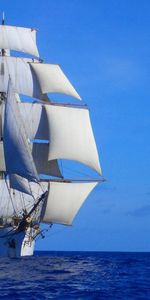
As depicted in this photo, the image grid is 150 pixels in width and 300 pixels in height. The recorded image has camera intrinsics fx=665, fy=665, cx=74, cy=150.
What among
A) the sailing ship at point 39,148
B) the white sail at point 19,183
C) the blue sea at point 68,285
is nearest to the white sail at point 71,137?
the sailing ship at point 39,148

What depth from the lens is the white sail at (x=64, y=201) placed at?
62.1 metres

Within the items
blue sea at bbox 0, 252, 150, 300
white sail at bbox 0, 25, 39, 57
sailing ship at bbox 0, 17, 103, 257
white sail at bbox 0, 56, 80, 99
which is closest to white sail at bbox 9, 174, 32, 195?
sailing ship at bbox 0, 17, 103, 257

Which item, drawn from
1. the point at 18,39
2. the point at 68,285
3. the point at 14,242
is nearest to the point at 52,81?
the point at 18,39

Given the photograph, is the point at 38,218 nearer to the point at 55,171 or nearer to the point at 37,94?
the point at 55,171

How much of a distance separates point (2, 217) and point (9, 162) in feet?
48.1

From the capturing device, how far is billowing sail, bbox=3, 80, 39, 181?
48.5m

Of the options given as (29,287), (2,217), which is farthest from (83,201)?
(29,287)

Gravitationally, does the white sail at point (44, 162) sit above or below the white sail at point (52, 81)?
below

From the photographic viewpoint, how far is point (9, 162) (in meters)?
50.1

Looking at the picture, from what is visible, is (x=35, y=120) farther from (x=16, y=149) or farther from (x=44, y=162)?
(x=16, y=149)

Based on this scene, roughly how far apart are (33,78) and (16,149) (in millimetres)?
19825

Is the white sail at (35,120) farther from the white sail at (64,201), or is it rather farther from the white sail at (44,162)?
the white sail at (64,201)

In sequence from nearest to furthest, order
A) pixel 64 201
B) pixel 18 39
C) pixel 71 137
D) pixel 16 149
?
pixel 16 149 < pixel 64 201 < pixel 71 137 < pixel 18 39

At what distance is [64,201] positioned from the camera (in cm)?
6284
